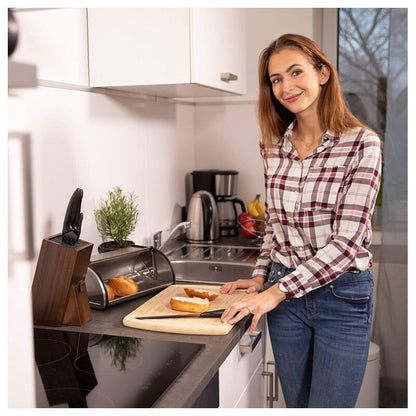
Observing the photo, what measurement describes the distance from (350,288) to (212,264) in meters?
0.76

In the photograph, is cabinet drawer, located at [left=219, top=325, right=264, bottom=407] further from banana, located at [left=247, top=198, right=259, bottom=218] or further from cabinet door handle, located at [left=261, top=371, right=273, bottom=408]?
banana, located at [left=247, top=198, right=259, bottom=218]

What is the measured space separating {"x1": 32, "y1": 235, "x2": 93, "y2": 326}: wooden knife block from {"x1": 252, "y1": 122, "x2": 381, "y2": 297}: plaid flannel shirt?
20.7 inches

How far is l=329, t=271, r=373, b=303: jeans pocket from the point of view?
145 centimetres

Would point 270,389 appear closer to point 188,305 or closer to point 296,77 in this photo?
point 188,305

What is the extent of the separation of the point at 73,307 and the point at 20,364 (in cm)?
108

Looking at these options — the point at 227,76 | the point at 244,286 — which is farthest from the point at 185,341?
the point at 227,76

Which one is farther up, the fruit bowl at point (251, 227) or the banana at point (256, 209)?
the banana at point (256, 209)

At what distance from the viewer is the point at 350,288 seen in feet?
4.76

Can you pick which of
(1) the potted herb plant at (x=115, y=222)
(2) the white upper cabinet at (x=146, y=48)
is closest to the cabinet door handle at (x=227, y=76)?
(2) the white upper cabinet at (x=146, y=48)

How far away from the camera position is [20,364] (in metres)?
0.33

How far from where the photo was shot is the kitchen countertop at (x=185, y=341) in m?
0.99

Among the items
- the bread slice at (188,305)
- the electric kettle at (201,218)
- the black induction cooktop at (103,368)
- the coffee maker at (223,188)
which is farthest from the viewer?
the coffee maker at (223,188)

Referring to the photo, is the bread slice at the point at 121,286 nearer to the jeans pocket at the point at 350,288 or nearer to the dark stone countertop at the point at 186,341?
the dark stone countertop at the point at 186,341

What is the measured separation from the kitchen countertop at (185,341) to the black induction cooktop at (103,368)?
2 centimetres
